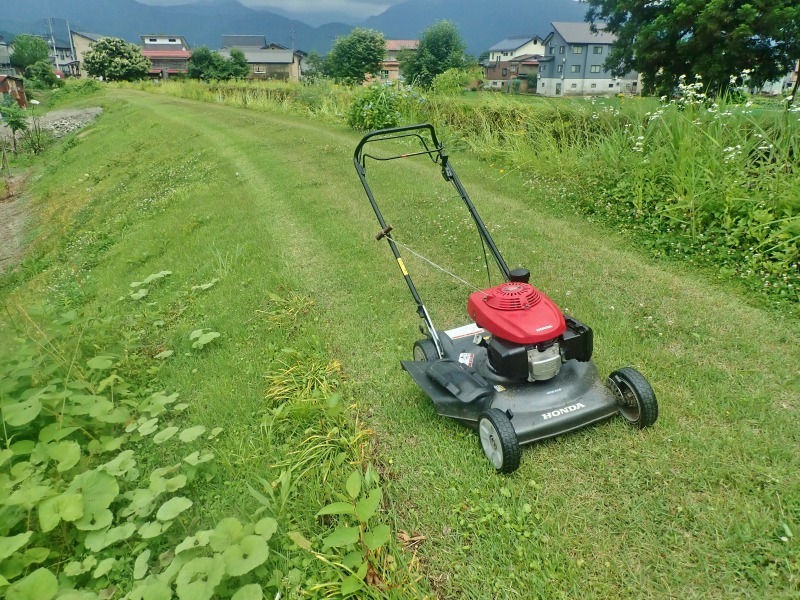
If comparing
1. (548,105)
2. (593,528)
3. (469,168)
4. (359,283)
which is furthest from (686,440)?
(548,105)

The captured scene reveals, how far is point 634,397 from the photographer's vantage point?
2.87 m

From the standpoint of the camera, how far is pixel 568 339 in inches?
110

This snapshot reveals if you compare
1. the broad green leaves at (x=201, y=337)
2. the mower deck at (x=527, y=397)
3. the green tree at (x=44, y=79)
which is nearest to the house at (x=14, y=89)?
the green tree at (x=44, y=79)

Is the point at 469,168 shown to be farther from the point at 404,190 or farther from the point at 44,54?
the point at 44,54

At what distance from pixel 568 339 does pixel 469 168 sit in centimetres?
696

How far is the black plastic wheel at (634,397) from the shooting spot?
2797 millimetres

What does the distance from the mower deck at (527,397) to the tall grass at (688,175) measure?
2350 mm

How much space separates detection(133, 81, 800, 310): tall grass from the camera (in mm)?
4730

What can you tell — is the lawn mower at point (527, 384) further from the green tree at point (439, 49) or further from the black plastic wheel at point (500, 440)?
the green tree at point (439, 49)

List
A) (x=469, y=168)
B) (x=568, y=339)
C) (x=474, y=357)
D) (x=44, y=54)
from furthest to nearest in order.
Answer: (x=44, y=54) < (x=469, y=168) < (x=474, y=357) < (x=568, y=339)

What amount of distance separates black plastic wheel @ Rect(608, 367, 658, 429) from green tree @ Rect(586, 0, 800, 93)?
17.0m

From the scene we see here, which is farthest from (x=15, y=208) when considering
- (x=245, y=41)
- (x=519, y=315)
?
(x=245, y=41)

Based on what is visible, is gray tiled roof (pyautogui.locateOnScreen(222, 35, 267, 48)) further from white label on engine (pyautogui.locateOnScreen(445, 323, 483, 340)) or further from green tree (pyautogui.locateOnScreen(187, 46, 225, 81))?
white label on engine (pyautogui.locateOnScreen(445, 323, 483, 340))

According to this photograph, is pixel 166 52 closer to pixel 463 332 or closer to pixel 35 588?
pixel 463 332
